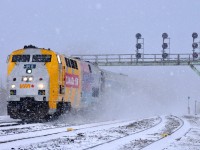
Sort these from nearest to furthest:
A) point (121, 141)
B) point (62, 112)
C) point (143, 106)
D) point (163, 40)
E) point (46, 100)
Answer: point (121, 141) → point (46, 100) → point (62, 112) → point (163, 40) → point (143, 106)

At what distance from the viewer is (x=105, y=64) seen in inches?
1724

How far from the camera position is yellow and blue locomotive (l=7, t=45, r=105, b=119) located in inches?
868

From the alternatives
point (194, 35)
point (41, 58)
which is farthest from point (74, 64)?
point (194, 35)

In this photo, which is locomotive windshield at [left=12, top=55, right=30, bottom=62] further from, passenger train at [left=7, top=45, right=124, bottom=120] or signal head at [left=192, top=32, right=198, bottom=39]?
signal head at [left=192, top=32, right=198, bottom=39]

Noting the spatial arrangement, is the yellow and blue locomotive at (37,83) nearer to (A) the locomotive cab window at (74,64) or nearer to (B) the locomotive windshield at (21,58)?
(B) the locomotive windshield at (21,58)

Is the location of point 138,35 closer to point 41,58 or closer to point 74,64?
point 74,64

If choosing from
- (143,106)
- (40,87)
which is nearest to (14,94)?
(40,87)

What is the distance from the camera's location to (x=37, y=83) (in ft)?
72.8

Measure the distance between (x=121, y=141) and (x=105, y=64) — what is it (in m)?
30.4

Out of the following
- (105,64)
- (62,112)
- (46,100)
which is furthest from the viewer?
(105,64)

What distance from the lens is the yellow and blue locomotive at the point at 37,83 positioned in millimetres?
22047

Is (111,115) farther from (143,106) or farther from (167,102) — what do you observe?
(167,102)

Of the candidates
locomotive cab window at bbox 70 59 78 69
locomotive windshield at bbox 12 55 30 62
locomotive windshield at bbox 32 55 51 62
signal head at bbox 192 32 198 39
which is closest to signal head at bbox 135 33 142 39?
signal head at bbox 192 32 198 39

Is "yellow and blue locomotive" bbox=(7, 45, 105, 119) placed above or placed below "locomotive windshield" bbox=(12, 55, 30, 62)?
below
